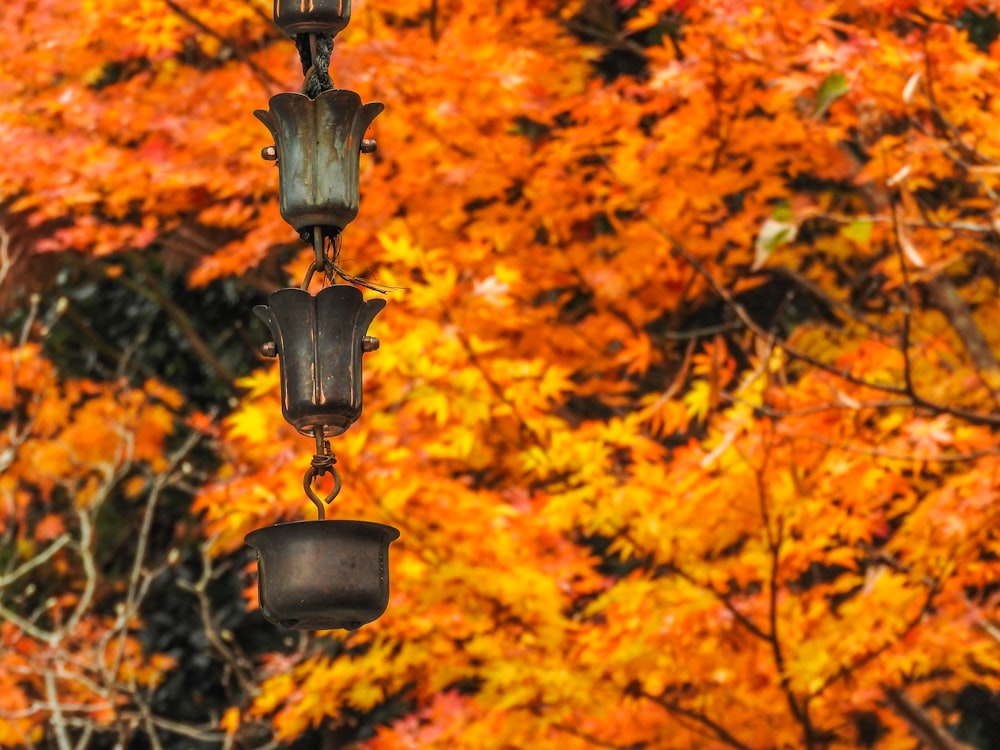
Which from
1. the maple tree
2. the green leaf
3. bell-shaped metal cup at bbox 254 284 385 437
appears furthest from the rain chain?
the green leaf

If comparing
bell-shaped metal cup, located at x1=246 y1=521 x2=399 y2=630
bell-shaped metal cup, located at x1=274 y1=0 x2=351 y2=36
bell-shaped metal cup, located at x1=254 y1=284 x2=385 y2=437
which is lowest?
bell-shaped metal cup, located at x1=246 y1=521 x2=399 y2=630

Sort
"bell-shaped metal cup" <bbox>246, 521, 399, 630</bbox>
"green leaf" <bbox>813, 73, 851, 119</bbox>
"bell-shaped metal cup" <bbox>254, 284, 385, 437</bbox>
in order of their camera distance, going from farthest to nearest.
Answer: "green leaf" <bbox>813, 73, 851, 119</bbox>, "bell-shaped metal cup" <bbox>246, 521, 399, 630</bbox>, "bell-shaped metal cup" <bbox>254, 284, 385, 437</bbox>

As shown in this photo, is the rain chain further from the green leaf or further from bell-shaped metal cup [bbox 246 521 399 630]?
the green leaf

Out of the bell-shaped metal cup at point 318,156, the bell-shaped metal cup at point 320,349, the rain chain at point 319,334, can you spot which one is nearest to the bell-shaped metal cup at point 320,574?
the rain chain at point 319,334

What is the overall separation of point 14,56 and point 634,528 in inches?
200

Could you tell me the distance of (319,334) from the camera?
9.26 feet

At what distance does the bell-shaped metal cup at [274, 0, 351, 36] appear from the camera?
297 centimetres

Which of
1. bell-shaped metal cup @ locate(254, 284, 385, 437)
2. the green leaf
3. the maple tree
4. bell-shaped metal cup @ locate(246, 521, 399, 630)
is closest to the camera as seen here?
bell-shaped metal cup @ locate(254, 284, 385, 437)

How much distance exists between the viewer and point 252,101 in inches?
312

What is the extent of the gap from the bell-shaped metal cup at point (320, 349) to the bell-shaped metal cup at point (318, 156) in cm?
16

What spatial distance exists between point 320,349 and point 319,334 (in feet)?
0.10

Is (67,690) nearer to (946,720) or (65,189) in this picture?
(65,189)

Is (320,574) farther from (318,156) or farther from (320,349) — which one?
(318,156)

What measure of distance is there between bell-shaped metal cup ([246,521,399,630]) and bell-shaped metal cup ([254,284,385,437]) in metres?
0.28
